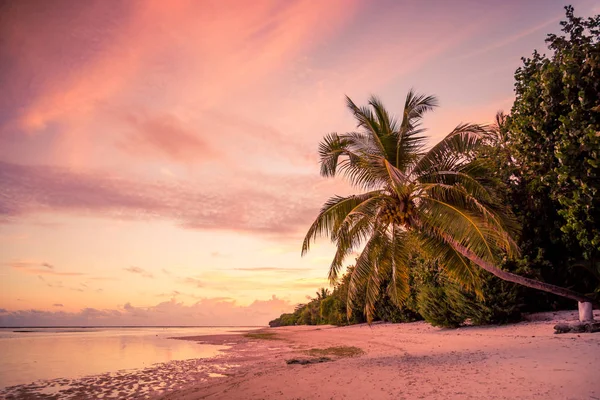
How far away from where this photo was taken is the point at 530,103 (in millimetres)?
13352

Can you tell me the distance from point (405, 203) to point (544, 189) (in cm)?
717

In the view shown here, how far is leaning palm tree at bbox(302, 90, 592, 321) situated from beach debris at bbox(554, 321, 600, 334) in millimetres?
1153

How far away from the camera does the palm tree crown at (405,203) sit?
1284 cm

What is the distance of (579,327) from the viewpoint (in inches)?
505

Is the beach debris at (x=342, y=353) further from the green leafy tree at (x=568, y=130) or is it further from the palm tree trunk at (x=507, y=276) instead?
the green leafy tree at (x=568, y=130)

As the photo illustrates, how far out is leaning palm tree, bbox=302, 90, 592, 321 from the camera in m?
12.8

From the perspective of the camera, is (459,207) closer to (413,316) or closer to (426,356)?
(426,356)

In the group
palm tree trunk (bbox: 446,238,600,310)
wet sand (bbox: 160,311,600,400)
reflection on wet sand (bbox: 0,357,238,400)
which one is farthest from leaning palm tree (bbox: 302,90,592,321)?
reflection on wet sand (bbox: 0,357,238,400)

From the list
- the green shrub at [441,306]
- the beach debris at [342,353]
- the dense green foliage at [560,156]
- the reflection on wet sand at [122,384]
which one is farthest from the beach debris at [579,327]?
the reflection on wet sand at [122,384]

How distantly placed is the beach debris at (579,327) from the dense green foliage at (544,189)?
235 cm

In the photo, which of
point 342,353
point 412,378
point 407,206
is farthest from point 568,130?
point 342,353

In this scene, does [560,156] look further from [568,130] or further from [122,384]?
[122,384]

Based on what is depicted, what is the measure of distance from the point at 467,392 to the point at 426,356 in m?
5.39

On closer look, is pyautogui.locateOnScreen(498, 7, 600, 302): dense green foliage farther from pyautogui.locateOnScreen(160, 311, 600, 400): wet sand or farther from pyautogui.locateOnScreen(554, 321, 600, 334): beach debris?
pyautogui.locateOnScreen(160, 311, 600, 400): wet sand
